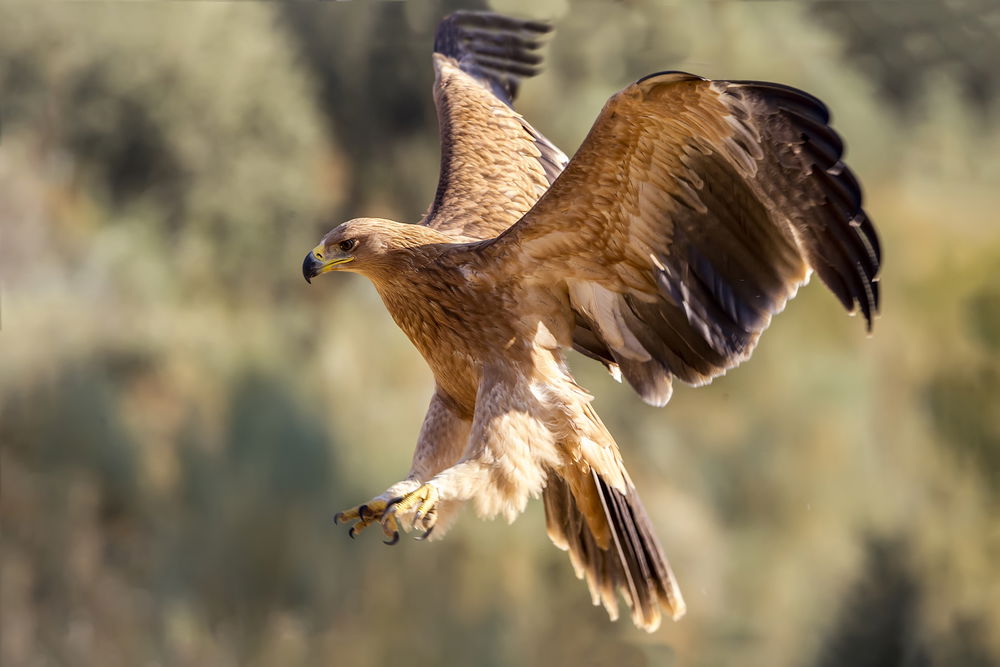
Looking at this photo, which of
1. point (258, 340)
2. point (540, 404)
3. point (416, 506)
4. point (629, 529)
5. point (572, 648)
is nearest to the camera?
point (416, 506)

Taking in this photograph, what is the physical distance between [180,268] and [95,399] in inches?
53.9

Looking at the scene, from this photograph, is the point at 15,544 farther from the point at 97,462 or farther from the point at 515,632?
the point at 515,632

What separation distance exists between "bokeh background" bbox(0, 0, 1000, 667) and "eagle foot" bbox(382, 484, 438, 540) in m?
6.84

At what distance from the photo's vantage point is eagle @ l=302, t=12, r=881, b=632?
9.73ft

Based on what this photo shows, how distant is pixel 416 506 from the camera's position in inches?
124

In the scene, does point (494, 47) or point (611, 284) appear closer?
point (611, 284)

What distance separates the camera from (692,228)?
327 centimetres

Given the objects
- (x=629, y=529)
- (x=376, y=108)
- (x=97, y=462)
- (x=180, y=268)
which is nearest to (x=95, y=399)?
(x=97, y=462)

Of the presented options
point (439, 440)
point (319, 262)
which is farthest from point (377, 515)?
point (319, 262)

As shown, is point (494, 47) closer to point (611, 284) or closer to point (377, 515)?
point (611, 284)

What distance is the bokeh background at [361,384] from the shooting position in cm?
1037

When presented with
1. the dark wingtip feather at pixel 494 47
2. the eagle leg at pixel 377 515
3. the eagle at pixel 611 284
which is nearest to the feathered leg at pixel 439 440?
the eagle at pixel 611 284

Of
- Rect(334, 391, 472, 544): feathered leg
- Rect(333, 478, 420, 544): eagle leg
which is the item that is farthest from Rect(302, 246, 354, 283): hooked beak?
Rect(333, 478, 420, 544): eagle leg

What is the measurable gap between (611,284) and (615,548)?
2.74ft
